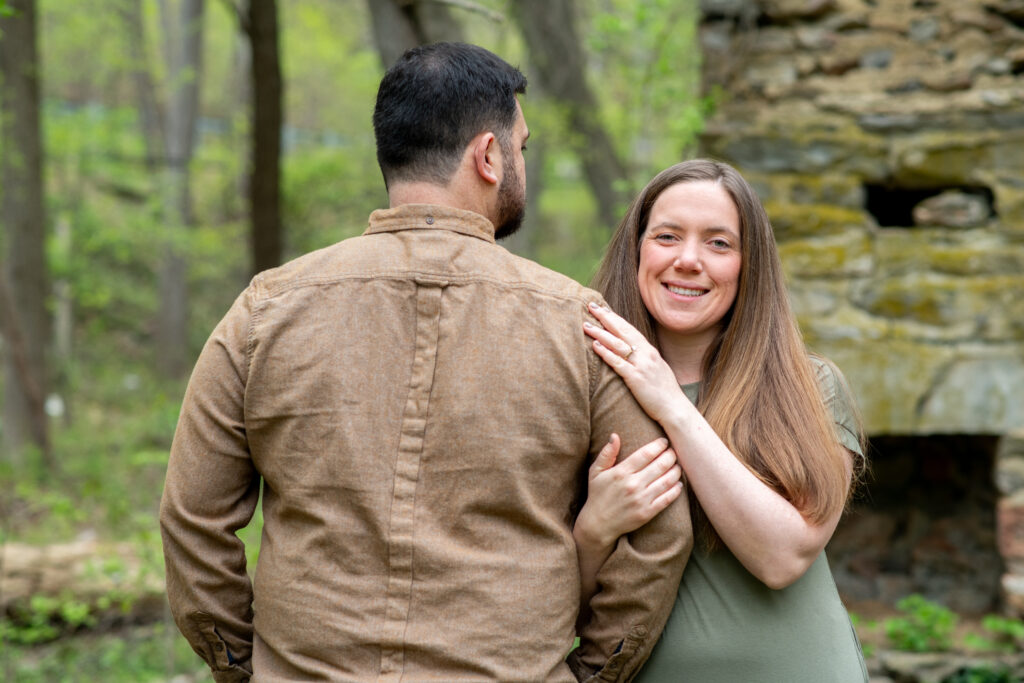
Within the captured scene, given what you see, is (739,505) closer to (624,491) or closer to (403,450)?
(624,491)

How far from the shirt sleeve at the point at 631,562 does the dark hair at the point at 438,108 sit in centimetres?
50

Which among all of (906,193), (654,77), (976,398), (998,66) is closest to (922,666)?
(976,398)

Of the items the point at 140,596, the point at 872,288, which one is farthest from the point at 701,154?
the point at 140,596

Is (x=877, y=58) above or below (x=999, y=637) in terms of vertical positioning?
above

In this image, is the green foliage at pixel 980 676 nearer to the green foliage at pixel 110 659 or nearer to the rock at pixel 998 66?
the rock at pixel 998 66

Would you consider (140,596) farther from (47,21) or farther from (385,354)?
(47,21)

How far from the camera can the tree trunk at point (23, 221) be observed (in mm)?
7578

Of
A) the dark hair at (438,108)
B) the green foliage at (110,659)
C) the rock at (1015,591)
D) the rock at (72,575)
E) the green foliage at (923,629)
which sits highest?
the dark hair at (438,108)

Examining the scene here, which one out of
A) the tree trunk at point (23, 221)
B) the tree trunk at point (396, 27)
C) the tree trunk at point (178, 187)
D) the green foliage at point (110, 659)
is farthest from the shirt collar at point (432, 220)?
the tree trunk at point (178, 187)

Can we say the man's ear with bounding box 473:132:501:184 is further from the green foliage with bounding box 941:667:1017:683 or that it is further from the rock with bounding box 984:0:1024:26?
the green foliage with bounding box 941:667:1017:683

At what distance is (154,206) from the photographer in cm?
1165

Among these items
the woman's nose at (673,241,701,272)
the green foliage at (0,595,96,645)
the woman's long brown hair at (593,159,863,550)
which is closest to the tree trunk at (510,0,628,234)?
the green foliage at (0,595,96,645)

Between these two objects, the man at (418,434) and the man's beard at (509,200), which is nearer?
the man at (418,434)

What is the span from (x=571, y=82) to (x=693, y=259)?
17.6ft
